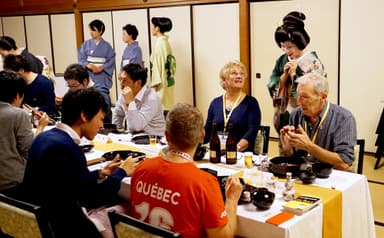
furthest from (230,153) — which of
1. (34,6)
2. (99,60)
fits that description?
(34,6)

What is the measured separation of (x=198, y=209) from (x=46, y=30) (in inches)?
332

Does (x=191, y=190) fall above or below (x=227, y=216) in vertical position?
above

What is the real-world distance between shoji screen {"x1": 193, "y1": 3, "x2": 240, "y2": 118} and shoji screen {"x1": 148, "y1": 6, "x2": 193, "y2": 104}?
0.12 metres

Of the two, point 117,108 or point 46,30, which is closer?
point 117,108

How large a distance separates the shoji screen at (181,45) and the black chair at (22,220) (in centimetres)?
529

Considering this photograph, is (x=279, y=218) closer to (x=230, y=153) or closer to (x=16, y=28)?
(x=230, y=153)

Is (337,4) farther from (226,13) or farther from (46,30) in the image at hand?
(46,30)

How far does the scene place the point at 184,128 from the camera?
6.65 ft

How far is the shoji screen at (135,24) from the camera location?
25.5 feet

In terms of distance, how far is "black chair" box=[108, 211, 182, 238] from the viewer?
1805 mm

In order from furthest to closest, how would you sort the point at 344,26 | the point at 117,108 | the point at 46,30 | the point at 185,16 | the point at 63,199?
the point at 46,30
the point at 185,16
the point at 344,26
the point at 117,108
the point at 63,199

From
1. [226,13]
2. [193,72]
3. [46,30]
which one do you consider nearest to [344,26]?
[226,13]

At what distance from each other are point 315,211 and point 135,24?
6223 mm

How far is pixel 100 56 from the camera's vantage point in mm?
7238
